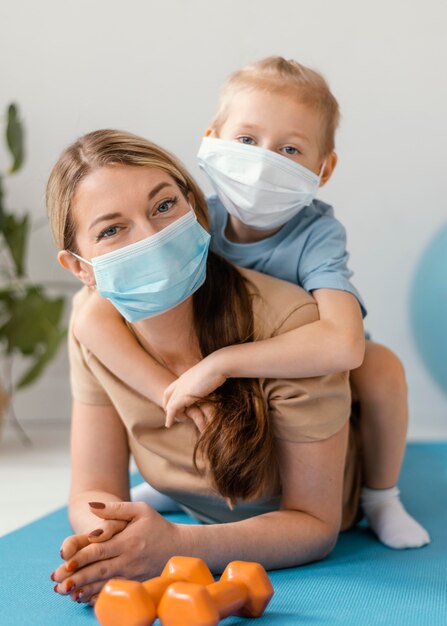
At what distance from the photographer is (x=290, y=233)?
1.86 meters

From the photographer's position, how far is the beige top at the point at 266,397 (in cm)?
159

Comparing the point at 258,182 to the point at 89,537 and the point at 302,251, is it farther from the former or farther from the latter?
the point at 89,537

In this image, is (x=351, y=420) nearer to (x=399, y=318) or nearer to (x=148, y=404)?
(x=148, y=404)

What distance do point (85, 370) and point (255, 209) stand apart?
1.52ft

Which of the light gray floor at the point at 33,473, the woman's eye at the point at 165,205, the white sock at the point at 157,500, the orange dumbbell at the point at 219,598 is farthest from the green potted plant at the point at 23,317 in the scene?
the orange dumbbell at the point at 219,598

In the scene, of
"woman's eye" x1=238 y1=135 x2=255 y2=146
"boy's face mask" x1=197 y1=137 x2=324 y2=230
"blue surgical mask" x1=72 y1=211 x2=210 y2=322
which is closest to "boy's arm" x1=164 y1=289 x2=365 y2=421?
"blue surgical mask" x1=72 y1=211 x2=210 y2=322

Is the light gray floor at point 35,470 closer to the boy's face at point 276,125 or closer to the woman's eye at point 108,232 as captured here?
the woman's eye at point 108,232

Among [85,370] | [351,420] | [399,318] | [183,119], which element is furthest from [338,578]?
[183,119]

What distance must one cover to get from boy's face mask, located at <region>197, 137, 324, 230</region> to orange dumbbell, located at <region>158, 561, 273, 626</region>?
29.0 inches

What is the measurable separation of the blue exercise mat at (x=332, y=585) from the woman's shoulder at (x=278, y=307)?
44 cm

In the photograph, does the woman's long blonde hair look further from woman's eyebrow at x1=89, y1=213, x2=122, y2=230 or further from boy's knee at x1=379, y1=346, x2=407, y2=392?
boy's knee at x1=379, y1=346, x2=407, y2=392

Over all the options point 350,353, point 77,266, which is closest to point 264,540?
point 350,353

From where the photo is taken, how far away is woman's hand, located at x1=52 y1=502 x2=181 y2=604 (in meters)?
1.35

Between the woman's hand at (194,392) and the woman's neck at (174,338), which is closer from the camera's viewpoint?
the woman's hand at (194,392)
